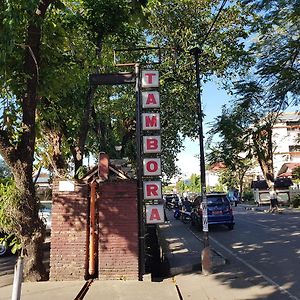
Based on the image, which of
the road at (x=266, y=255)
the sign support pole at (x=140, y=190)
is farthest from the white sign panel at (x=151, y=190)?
the road at (x=266, y=255)

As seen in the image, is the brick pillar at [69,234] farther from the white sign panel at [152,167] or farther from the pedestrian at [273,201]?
the pedestrian at [273,201]

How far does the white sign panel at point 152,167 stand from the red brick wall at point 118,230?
482mm

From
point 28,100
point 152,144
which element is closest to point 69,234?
point 152,144

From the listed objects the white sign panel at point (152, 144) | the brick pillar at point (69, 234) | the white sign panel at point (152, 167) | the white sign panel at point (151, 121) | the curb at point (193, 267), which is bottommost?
the curb at point (193, 267)

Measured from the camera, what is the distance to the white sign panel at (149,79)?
10.9m

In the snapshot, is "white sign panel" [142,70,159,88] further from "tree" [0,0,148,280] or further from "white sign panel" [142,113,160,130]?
"tree" [0,0,148,280]

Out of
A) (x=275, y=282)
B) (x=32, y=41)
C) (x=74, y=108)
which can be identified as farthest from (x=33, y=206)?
(x=275, y=282)

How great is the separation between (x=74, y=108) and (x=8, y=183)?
3964mm

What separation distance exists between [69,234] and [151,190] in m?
2.18

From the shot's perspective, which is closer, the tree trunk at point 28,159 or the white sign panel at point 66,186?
the tree trunk at point 28,159

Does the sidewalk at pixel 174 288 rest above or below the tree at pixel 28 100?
below

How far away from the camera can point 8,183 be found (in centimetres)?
1019

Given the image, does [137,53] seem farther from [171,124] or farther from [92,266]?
[92,266]

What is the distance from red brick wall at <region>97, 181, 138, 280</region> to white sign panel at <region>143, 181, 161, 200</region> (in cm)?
39
